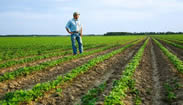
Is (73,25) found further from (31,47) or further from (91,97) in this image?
(31,47)

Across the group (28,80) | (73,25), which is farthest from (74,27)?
(28,80)

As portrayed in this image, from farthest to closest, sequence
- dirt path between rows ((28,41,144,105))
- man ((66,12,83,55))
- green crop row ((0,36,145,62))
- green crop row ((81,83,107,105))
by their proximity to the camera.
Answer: green crop row ((0,36,145,62)) → man ((66,12,83,55)) → dirt path between rows ((28,41,144,105)) → green crop row ((81,83,107,105))

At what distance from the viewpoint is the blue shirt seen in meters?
11.5

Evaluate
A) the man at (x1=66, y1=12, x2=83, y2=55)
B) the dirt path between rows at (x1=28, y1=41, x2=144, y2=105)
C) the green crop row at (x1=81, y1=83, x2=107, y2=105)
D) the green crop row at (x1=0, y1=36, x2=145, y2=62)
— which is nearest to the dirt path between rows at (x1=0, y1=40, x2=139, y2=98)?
the dirt path between rows at (x1=28, y1=41, x2=144, y2=105)

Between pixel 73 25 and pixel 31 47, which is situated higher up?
pixel 73 25

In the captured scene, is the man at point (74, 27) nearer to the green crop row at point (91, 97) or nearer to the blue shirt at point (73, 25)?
the blue shirt at point (73, 25)

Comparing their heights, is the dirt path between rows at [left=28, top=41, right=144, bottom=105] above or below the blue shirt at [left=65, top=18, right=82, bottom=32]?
below

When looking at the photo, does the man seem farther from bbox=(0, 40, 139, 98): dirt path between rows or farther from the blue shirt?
bbox=(0, 40, 139, 98): dirt path between rows

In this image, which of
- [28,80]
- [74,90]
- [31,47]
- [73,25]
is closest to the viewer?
[74,90]

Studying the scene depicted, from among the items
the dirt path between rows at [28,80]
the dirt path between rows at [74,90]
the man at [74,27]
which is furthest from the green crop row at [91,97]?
the man at [74,27]

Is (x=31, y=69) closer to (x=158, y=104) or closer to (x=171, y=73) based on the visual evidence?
(x=158, y=104)

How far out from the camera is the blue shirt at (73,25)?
11459mm

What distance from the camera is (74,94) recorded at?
16.7ft

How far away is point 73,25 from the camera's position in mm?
11547
